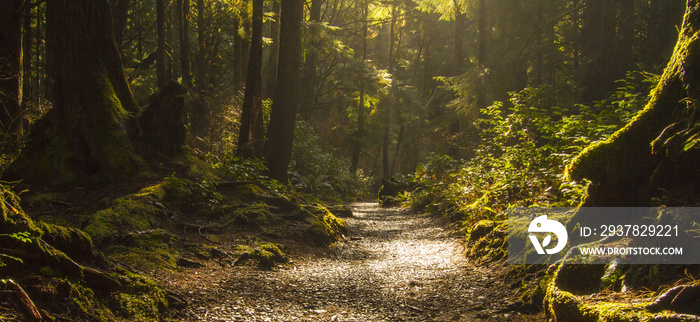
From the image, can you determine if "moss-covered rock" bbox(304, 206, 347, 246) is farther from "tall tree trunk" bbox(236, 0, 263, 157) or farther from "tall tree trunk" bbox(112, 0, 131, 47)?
"tall tree trunk" bbox(112, 0, 131, 47)

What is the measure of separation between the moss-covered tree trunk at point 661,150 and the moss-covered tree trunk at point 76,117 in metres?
6.95

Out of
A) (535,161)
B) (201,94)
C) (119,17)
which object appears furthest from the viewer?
(201,94)

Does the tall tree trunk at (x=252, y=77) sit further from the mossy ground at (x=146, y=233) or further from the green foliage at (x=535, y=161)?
the green foliage at (x=535, y=161)

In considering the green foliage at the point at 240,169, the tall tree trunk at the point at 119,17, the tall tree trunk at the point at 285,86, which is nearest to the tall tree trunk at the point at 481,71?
Answer: the tall tree trunk at the point at 285,86

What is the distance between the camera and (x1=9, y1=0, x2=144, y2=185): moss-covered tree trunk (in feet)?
21.7

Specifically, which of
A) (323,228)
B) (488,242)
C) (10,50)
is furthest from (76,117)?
(488,242)

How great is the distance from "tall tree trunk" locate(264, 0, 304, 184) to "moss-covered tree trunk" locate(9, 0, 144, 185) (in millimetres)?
5382

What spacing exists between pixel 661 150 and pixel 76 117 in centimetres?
792

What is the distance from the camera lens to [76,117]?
680 cm

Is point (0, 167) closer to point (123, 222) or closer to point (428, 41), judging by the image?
point (123, 222)

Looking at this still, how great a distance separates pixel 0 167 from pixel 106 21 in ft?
10.4

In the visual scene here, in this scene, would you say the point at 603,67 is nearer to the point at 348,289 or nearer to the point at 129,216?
the point at 348,289

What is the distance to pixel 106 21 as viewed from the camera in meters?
7.30

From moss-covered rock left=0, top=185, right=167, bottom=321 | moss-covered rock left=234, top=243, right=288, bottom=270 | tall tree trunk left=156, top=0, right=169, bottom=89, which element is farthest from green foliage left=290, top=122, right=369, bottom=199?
moss-covered rock left=0, top=185, right=167, bottom=321
